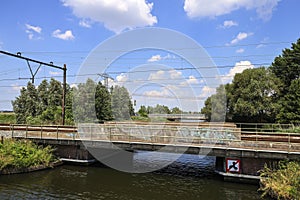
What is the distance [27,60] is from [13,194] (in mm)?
10392

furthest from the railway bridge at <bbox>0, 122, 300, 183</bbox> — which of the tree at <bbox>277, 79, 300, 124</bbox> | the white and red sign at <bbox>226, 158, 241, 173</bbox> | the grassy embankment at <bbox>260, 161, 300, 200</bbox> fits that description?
the tree at <bbox>277, 79, 300, 124</bbox>

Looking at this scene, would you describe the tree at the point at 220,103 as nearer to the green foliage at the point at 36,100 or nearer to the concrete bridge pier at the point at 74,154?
the green foliage at the point at 36,100

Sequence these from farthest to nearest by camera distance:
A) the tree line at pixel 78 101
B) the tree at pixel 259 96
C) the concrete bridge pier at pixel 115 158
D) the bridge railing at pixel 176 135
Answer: the tree line at pixel 78 101, the tree at pixel 259 96, the concrete bridge pier at pixel 115 158, the bridge railing at pixel 176 135

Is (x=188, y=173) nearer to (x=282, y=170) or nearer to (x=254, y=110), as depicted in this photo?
(x=282, y=170)

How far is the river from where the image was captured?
1239 cm

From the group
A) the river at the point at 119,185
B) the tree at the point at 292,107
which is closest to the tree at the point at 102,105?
the river at the point at 119,185

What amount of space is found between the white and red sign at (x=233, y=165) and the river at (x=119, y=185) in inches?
31.9

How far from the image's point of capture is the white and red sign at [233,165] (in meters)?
14.4

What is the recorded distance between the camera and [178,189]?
44.3 ft

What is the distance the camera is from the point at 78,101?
1533 inches

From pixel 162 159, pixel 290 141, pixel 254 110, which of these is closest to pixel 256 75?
pixel 254 110

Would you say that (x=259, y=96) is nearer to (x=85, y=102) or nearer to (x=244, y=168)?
(x=244, y=168)

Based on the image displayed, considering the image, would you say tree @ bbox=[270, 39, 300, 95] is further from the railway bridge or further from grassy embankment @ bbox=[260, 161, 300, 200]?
grassy embankment @ bbox=[260, 161, 300, 200]

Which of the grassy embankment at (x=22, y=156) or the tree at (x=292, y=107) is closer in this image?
the grassy embankment at (x=22, y=156)
